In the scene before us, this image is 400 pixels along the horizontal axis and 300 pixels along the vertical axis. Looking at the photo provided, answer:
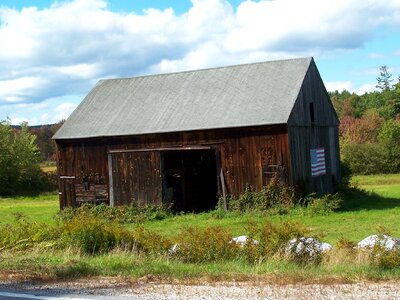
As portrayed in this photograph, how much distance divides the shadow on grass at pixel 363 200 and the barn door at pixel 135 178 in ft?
26.3

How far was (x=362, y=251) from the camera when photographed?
10875 mm

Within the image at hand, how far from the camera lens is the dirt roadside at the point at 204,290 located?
25.6ft

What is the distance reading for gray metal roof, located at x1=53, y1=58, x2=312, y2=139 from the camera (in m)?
26.4

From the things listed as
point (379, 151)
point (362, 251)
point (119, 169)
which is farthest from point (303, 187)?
point (379, 151)

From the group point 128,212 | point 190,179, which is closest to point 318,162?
point 190,179

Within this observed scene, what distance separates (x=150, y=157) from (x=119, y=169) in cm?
168

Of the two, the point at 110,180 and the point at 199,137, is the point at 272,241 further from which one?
the point at 110,180

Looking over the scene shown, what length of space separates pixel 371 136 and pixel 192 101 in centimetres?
4241

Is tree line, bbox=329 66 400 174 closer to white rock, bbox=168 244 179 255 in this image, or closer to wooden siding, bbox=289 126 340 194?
wooden siding, bbox=289 126 340 194

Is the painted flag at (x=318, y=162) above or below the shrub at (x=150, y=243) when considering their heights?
above

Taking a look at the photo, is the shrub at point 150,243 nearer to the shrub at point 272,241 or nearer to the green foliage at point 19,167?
the shrub at point 272,241

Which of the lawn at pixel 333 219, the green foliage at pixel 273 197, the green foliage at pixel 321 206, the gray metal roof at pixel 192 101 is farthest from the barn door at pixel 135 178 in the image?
the green foliage at pixel 321 206

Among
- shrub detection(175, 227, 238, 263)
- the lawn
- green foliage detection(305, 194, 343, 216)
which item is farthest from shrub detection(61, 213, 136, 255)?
green foliage detection(305, 194, 343, 216)

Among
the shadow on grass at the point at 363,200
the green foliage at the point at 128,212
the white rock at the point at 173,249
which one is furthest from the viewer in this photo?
the shadow on grass at the point at 363,200
